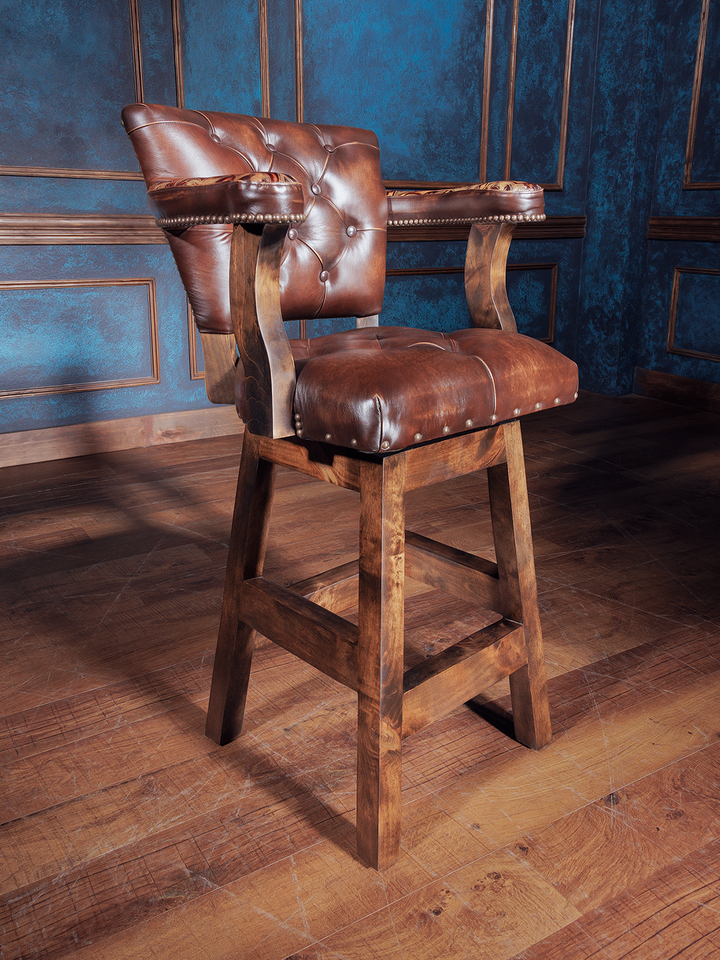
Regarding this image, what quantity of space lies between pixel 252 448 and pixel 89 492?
1437 mm

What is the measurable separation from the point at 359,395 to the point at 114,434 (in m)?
2.17

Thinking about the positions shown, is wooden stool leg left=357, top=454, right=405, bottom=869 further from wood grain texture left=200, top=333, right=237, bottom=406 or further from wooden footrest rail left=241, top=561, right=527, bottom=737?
wood grain texture left=200, top=333, right=237, bottom=406

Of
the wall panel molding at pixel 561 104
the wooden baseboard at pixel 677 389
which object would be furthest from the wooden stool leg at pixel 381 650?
the wooden baseboard at pixel 677 389

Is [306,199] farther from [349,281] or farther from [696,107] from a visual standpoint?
[696,107]

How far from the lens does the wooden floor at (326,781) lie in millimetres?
872

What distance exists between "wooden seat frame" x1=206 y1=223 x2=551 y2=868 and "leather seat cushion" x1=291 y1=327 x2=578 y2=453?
0.05 m

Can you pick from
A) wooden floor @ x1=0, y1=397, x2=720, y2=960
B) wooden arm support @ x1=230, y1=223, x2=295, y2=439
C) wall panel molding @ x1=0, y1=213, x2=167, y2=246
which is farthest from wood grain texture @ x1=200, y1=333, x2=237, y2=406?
wall panel molding @ x1=0, y1=213, x2=167, y2=246

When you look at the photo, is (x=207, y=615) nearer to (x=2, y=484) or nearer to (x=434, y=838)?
(x=434, y=838)

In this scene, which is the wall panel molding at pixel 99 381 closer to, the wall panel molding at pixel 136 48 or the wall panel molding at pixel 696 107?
the wall panel molding at pixel 136 48

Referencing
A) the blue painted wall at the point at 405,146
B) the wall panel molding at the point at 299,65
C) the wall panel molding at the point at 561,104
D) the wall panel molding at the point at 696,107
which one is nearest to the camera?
the blue painted wall at the point at 405,146

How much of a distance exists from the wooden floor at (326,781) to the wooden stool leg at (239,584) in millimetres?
56

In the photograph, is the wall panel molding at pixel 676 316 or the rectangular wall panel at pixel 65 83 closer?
the rectangular wall panel at pixel 65 83

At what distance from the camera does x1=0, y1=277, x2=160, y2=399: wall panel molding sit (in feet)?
8.37

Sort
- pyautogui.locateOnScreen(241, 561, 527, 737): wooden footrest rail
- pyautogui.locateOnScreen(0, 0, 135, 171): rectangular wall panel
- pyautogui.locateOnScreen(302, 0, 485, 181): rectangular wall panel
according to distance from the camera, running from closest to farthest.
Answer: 1. pyautogui.locateOnScreen(241, 561, 527, 737): wooden footrest rail
2. pyautogui.locateOnScreen(0, 0, 135, 171): rectangular wall panel
3. pyautogui.locateOnScreen(302, 0, 485, 181): rectangular wall panel
